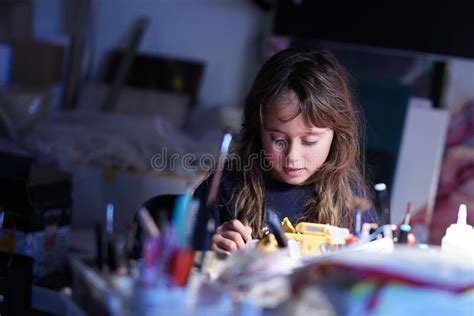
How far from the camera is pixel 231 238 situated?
1151 millimetres

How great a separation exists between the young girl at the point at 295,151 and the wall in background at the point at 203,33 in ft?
7.19

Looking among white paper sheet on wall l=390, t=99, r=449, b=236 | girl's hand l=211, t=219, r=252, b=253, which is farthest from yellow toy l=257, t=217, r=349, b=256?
white paper sheet on wall l=390, t=99, r=449, b=236

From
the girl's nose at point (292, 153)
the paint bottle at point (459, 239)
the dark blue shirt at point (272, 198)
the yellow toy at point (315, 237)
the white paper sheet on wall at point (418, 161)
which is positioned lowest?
the white paper sheet on wall at point (418, 161)

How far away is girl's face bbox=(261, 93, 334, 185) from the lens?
132cm

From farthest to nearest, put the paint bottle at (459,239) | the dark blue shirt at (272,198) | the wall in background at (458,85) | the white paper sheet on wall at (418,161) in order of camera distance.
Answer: the wall in background at (458,85)
the white paper sheet on wall at (418,161)
the dark blue shirt at (272,198)
the paint bottle at (459,239)

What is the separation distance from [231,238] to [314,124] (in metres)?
0.30

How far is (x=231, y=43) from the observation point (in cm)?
370

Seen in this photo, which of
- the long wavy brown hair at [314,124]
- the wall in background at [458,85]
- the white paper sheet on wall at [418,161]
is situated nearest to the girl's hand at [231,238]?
the long wavy brown hair at [314,124]

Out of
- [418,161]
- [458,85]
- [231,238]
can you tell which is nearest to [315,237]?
[231,238]

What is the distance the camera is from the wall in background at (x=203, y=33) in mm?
3664

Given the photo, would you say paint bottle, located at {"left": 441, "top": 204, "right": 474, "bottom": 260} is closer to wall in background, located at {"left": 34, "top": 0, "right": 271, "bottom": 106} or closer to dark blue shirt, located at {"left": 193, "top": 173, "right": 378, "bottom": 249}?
dark blue shirt, located at {"left": 193, "top": 173, "right": 378, "bottom": 249}

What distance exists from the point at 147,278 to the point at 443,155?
2.60 m

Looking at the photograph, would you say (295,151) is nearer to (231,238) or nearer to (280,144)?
(280,144)

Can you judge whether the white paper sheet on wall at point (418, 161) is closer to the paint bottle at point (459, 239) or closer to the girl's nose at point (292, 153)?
the girl's nose at point (292, 153)
